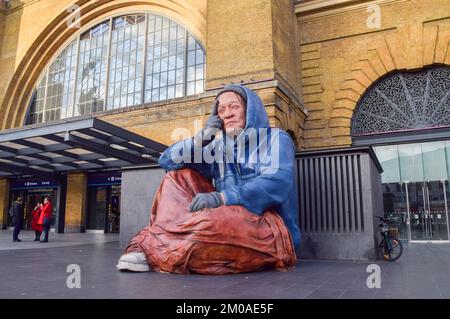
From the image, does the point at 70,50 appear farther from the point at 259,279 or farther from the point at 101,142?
the point at 259,279

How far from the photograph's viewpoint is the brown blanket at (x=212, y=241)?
501 cm

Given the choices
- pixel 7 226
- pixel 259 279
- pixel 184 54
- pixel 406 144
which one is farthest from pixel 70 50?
pixel 259 279

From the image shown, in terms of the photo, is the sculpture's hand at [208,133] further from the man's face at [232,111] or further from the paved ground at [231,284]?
the paved ground at [231,284]

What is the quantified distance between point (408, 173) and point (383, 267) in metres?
8.68

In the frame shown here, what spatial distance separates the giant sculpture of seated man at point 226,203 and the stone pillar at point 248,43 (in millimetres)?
6078

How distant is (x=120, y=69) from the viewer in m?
19.2

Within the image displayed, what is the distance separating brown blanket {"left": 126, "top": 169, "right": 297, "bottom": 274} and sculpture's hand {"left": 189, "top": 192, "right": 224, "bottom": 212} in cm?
9

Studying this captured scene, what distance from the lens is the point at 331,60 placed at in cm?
1434

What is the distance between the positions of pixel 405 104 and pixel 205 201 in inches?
432

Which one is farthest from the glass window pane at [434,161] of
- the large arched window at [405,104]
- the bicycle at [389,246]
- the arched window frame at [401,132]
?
the bicycle at [389,246]

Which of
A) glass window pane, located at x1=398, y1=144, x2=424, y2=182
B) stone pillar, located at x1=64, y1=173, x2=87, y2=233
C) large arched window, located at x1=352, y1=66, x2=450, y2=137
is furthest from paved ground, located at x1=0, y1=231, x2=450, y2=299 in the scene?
stone pillar, located at x1=64, y1=173, x2=87, y2=233

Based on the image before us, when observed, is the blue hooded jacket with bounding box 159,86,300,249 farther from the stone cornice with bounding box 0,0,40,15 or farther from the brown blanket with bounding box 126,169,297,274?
the stone cornice with bounding box 0,0,40,15

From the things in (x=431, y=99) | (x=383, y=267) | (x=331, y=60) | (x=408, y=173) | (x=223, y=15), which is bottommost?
(x=383, y=267)

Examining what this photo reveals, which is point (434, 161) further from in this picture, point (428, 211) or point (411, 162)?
point (428, 211)
